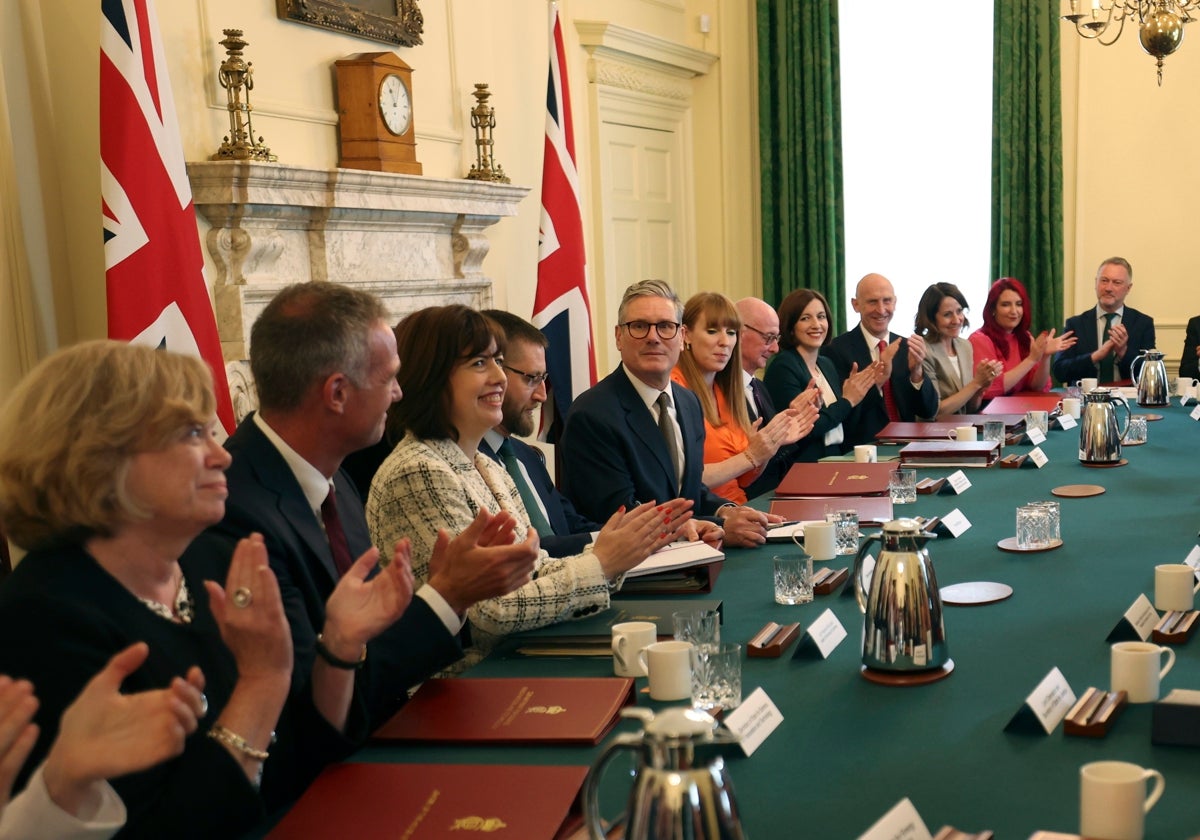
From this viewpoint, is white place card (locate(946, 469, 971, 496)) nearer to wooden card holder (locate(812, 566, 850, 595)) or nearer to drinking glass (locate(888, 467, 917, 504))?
drinking glass (locate(888, 467, 917, 504))

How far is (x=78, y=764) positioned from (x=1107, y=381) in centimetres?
710

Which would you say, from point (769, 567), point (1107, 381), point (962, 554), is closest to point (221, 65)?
point (769, 567)

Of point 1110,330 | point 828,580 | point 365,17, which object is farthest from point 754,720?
point 1110,330

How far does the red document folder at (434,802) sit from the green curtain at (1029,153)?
23.8 feet

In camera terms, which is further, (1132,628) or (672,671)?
(1132,628)

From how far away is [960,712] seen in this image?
5.83ft

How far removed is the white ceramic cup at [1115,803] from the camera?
1298 millimetres

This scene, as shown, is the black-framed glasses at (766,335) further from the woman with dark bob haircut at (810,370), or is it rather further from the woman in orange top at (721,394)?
the woman in orange top at (721,394)

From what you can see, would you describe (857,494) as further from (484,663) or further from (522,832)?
(522,832)

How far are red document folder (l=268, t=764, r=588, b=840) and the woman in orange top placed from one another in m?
2.67

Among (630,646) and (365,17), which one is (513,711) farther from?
(365,17)

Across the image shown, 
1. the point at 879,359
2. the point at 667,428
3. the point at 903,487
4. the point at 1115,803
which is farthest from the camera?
the point at 879,359

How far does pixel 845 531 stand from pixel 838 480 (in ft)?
2.84

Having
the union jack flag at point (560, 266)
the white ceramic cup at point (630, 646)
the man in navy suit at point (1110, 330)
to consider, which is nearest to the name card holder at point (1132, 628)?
the white ceramic cup at point (630, 646)
